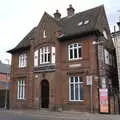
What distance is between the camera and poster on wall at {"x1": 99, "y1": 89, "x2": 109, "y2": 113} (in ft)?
78.7

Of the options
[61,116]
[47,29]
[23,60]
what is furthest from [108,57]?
[23,60]

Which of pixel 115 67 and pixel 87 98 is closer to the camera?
pixel 87 98

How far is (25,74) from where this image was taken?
105 feet

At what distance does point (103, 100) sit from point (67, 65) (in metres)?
6.09

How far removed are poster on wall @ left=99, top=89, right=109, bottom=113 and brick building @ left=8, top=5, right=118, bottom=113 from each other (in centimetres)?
69

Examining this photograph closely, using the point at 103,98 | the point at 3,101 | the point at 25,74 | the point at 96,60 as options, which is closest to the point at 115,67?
the point at 96,60

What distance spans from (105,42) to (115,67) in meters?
3.68

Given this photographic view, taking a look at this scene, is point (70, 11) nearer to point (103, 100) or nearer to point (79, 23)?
point (79, 23)

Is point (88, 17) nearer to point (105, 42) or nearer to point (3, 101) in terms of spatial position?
point (105, 42)

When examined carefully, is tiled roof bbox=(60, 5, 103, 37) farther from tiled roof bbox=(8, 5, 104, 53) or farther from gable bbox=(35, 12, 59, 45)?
gable bbox=(35, 12, 59, 45)

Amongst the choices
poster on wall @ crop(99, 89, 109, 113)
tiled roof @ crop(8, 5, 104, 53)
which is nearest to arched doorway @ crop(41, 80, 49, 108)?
tiled roof @ crop(8, 5, 104, 53)

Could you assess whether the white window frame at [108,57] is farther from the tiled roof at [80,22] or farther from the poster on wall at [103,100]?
the poster on wall at [103,100]

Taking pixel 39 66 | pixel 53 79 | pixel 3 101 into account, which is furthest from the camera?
pixel 3 101

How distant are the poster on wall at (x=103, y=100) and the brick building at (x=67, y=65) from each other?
0.69 metres
